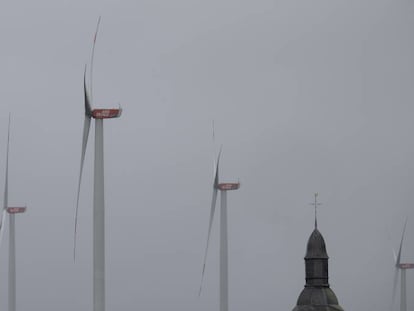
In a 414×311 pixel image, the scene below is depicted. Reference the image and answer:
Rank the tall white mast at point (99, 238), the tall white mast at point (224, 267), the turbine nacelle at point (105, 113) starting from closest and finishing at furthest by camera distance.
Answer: the tall white mast at point (99, 238) → the turbine nacelle at point (105, 113) → the tall white mast at point (224, 267)

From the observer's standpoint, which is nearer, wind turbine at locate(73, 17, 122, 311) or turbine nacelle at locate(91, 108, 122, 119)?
wind turbine at locate(73, 17, 122, 311)

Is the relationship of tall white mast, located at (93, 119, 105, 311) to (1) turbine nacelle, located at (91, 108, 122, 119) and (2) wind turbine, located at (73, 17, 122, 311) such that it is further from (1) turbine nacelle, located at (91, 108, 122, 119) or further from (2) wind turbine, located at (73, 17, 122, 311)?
(1) turbine nacelle, located at (91, 108, 122, 119)

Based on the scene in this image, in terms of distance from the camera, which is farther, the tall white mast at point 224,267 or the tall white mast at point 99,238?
the tall white mast at point 224,267

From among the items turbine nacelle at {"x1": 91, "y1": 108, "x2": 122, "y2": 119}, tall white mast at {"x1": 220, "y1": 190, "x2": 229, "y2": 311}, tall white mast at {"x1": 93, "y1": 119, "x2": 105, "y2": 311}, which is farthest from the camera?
tall white mast at {"x1": 220, "y1": 190, "x2": 229, "y2": 311}

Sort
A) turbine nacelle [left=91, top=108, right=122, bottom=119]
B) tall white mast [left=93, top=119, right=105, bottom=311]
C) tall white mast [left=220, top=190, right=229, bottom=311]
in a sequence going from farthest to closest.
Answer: tall white mast [left=220, top=190, right=229, bottom=311]
turbine nacelle [left=91, top=108, right=122, bottom=119]
tall white mast [left=93, top=119, right=105, bottom=311]

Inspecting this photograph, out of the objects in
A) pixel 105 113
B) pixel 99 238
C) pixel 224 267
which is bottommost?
pixel 224 267

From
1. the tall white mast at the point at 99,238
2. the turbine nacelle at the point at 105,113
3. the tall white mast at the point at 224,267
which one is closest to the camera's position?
the tall white mast at the point at 99,238

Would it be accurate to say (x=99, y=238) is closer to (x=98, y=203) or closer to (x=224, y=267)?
(x=98, y=203)

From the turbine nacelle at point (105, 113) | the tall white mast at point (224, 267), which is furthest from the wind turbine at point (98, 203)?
the tall white mast at point (224, 267)

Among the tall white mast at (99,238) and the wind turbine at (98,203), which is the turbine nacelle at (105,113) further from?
the tall white mast at (99,238)

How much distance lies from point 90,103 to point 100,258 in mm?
20262

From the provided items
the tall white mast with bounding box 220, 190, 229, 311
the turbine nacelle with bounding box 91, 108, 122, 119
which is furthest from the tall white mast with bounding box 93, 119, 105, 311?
the tall white mast with bounding box 220, 190, 229, 311

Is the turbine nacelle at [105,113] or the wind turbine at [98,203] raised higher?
the turbine nacelle at [105,113]

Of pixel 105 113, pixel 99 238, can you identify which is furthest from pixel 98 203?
pixel 105 113
